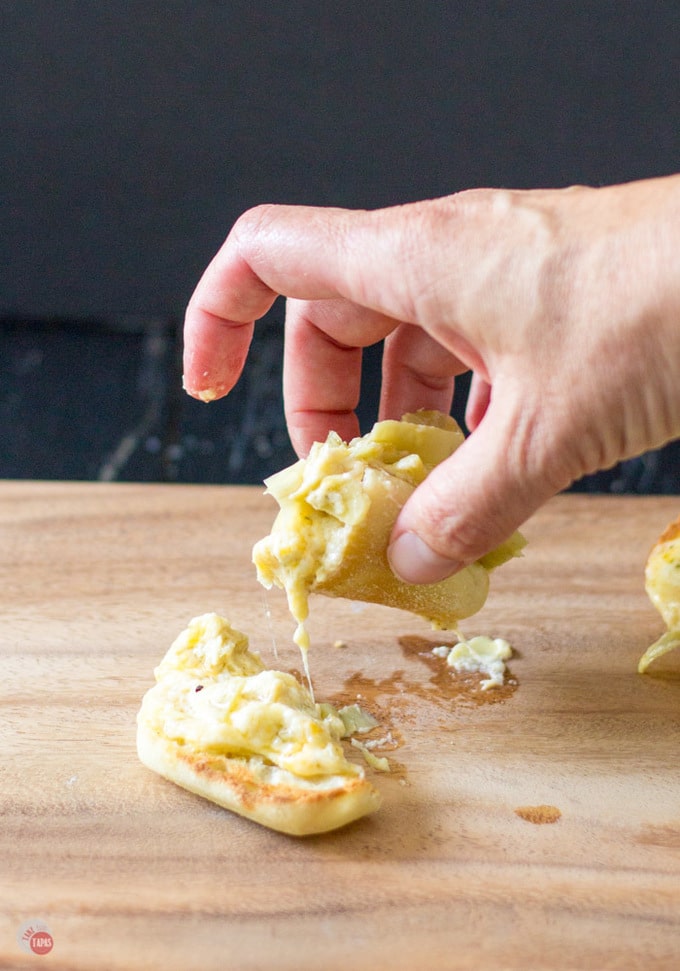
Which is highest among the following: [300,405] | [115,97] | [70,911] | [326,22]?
[326,22]

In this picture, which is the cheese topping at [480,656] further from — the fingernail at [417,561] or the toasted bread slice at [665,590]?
the fingernail at [417,561]

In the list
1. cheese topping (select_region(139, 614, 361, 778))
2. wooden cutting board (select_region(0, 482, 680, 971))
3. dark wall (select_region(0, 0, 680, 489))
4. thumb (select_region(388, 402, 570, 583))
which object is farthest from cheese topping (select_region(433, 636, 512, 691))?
dark wall (select_region(0, 0, 680, 489))

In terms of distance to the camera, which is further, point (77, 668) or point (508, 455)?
point (77, 668)

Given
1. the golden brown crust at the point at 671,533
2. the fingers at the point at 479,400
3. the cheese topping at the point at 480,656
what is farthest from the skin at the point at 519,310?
the golden brown crust at the point at 671,533

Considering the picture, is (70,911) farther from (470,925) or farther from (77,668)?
(77,668)

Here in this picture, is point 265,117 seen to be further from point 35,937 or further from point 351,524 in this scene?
point 35,937

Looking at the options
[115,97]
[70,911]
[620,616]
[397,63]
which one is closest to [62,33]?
[115,97]

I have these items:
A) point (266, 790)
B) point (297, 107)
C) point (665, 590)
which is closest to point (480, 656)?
point (665, 590)
